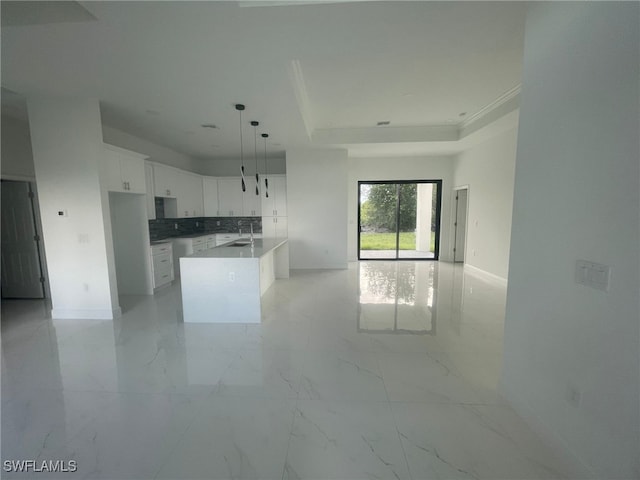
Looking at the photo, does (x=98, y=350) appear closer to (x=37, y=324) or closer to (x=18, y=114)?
(x=37, y=324)

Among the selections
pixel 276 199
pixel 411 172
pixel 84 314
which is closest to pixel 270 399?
pixel 84 314

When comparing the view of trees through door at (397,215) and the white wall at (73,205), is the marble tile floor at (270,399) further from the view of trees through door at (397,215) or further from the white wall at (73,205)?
the view of trees through door at (397,215)

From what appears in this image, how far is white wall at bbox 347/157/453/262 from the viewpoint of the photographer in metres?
7.12

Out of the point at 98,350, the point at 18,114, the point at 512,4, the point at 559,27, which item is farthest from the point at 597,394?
the point at 18,114

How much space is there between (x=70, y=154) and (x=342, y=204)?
188 inches

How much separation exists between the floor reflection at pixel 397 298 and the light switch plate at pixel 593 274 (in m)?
1.88

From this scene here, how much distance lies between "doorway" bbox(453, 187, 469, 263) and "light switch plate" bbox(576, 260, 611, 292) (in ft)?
19.6

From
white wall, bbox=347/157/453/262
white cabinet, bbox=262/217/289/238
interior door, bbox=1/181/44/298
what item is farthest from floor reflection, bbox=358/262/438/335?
interior door, bbox=1/181/44/298

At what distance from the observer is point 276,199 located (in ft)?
21.2

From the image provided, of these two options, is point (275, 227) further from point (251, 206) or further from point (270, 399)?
point (270, 399)

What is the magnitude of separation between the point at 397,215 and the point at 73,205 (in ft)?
22.0

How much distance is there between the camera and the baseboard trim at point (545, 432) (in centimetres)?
138

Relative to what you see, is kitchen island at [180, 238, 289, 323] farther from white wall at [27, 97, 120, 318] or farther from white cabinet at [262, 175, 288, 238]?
white cabinet at [262, 175, 288, 238]

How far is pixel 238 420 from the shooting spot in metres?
1.80
